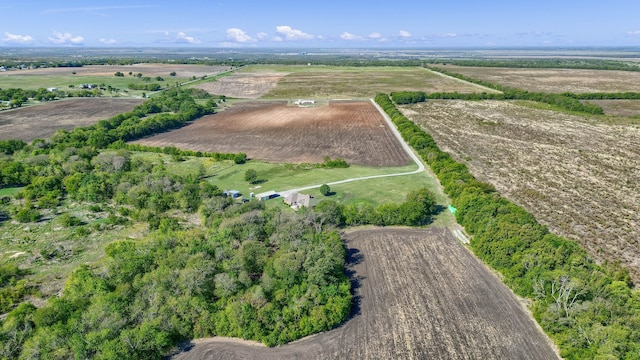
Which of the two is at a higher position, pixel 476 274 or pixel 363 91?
pixel 363 91

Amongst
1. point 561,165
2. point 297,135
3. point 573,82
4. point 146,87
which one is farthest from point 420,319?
point 573,82

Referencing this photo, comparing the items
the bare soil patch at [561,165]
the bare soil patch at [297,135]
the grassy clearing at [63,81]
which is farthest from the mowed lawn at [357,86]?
the grassy clearing at [63,81]

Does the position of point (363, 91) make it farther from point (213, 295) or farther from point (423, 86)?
point (213, 295)

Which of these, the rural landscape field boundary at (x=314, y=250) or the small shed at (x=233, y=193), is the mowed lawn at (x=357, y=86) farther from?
the small shed at (x=233, y=193)

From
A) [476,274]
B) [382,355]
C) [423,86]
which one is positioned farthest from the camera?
[423,86]

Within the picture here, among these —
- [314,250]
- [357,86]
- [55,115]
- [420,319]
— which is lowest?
[420,319]

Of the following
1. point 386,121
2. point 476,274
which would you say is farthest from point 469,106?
point 476,274

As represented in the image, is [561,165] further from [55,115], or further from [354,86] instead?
[55,115]
